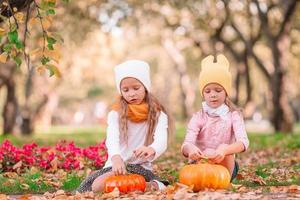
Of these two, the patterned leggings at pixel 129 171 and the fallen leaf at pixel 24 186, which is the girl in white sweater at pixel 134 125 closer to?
the patterned leggings at pixel 129 171

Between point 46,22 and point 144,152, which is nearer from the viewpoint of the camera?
point 144,152

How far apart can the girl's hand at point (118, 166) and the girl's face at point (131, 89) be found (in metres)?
0.70

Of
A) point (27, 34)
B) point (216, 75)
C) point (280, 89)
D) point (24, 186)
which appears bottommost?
point (24, 186)

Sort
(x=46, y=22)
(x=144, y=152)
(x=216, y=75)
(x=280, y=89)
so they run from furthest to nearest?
(x=280, y=89), (x=46, y=22), (x=216, y=75), (x=144, y=152)

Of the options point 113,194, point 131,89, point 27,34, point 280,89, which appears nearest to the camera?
point 113,194

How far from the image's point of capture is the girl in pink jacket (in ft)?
22.5

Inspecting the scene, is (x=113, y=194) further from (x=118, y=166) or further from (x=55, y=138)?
(x=55, y=138)

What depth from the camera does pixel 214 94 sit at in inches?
272

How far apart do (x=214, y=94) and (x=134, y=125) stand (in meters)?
0.94

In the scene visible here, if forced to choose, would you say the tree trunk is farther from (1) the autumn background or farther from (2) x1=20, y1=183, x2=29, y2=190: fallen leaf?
(2) x1=20, y1=183, x2=29, y2=190: fallen leaf

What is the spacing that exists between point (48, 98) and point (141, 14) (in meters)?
9.50

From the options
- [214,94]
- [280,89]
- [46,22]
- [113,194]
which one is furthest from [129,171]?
[280,89]

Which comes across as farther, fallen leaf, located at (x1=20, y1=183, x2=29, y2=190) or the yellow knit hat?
fallen leaf, located at (x1=20, y1=183, x2=29, y2=190)

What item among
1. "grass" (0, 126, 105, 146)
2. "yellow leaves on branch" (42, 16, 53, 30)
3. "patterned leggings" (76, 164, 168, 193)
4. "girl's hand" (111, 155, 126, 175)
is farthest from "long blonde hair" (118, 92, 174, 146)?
"grass" (0, 126, 105, 146)
